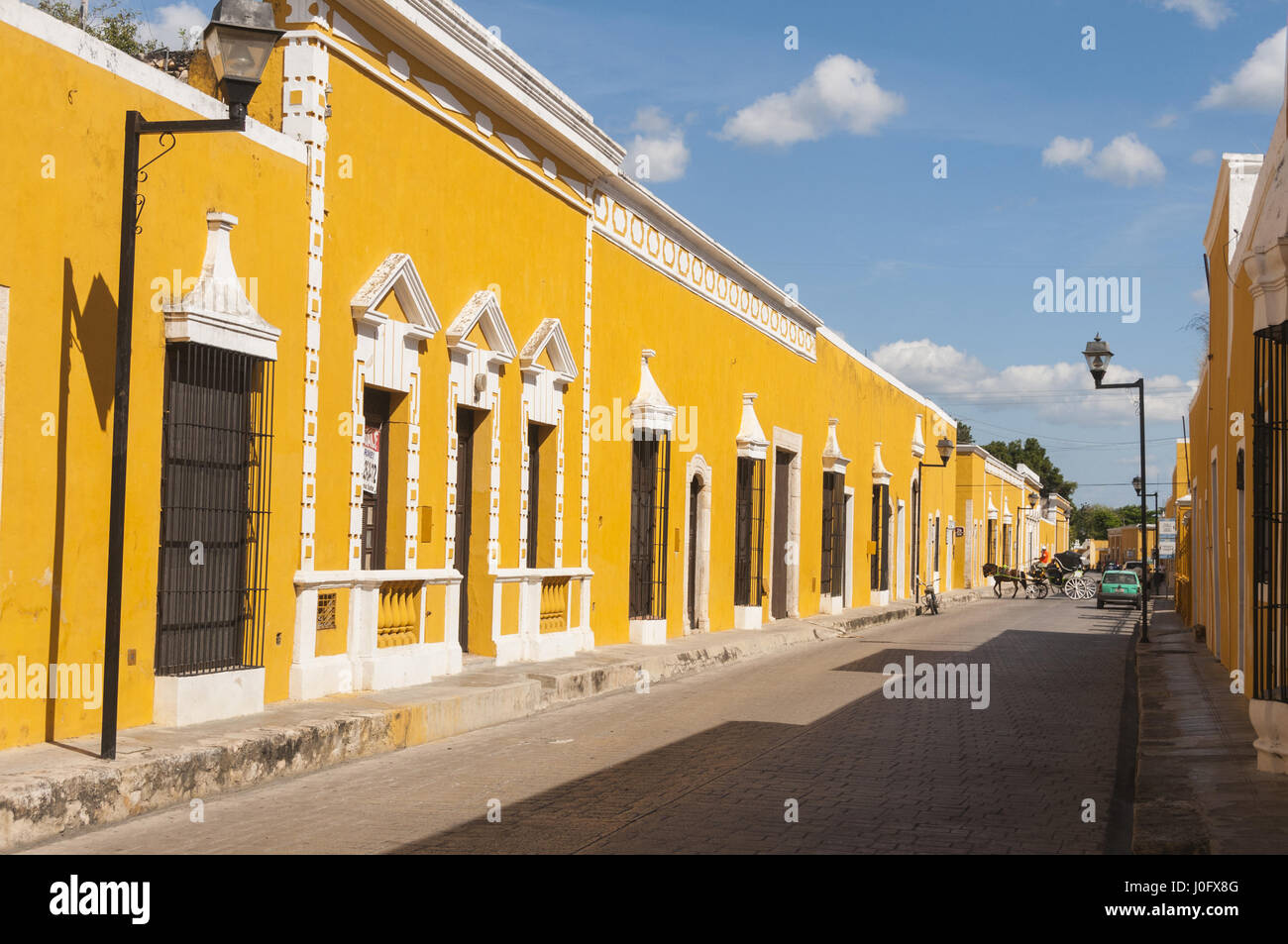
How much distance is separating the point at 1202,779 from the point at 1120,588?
32468 millimetres

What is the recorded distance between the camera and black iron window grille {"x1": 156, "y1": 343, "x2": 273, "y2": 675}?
30.1 ft

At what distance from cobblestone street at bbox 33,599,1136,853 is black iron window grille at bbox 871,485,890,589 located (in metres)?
20.4

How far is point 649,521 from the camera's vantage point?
19234 millimetres

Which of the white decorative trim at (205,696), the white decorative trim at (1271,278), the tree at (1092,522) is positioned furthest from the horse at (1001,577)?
the tree at (1092,522)

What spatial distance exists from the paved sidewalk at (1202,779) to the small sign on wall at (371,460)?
676 cm

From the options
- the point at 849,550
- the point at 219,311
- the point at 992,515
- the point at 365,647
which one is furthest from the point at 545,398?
the point at 992,515

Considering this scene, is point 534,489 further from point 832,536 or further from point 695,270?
point 832,536

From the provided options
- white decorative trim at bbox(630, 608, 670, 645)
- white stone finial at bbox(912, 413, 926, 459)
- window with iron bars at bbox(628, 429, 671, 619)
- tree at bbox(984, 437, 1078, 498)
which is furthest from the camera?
tree at bbox(984, 437, 1078, 498)

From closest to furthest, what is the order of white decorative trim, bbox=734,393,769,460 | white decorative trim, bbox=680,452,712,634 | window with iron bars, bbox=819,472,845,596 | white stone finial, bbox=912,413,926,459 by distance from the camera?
white decorative trim, bbox=680,452,712,634 → white decorative trim, bbox=734,393,769,460 → window with iron bars, bbox=819,472,845,596 → white stone finial, bbox=912,413,926,459

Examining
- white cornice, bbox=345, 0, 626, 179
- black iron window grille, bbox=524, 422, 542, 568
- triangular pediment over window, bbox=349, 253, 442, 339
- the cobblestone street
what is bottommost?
the cobblestone street

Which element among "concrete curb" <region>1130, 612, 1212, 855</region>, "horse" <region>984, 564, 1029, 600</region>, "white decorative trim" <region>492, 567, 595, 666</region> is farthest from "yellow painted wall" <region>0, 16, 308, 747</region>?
"horse" <region>984, 564, 1029, 600</region>

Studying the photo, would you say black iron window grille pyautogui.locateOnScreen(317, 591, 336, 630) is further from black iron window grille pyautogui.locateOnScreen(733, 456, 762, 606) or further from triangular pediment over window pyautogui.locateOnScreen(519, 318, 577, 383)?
black iron window grille pyautogui.locateOnScreen(733, 456, 762, 606)

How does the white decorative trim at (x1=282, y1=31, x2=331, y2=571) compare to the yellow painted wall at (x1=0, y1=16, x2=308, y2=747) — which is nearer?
the yellow painted wall at (x1=0, y1=16, x2=308, y2=747)
